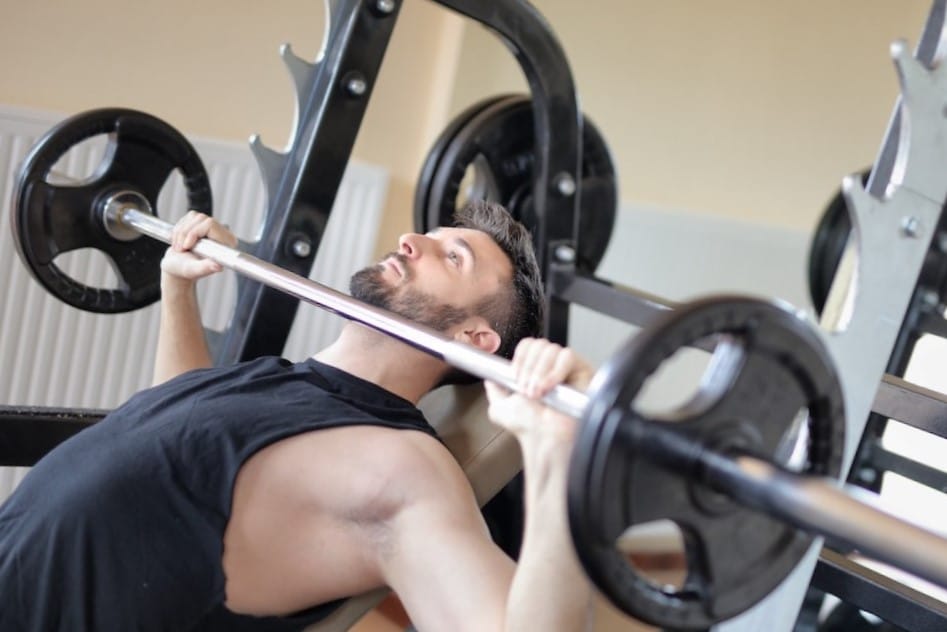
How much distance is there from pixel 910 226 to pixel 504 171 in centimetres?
121

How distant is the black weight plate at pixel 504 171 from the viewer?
2.30m

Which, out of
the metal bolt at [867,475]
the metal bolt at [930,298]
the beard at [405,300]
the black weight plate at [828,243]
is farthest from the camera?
the black weight plate at [828,243]

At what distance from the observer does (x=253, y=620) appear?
1.35 metres

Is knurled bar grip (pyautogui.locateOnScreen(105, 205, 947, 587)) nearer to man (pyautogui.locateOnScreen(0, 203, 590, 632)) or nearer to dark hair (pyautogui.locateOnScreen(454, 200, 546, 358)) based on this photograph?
man (pyautogui.locateOnScreen(0, 203, 590, 632))

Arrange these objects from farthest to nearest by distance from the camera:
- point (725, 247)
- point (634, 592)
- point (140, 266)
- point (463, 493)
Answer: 1. point (725, 247)
2. point (140, 266)
3. point (463, 493)
4. point (634, 592)

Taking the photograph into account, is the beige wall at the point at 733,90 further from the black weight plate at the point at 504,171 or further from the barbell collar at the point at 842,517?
the barbell collar at the point at 842,517

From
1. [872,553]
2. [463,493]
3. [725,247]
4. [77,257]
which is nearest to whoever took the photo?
[872,553]

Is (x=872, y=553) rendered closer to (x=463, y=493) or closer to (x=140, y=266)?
(x=463, y=493)

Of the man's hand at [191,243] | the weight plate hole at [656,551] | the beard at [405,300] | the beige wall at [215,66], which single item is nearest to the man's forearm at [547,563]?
the beard at [405,300]

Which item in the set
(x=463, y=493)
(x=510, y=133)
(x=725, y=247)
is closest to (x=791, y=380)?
(x=463, y=493)

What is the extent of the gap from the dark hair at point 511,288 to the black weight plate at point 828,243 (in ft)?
4.29

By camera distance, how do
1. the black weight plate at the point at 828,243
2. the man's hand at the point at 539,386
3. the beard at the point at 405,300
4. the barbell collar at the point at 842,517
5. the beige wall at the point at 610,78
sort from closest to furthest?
the barbell collar at the point at 842,517 → the man's hand at the point at 539,386 → the beard at the point at 405,300 → the beige wall at the point at 610,78 → the black weight plate at the point at 828,243

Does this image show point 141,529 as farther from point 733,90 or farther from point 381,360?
point 733,90

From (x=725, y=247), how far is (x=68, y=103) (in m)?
1.96
